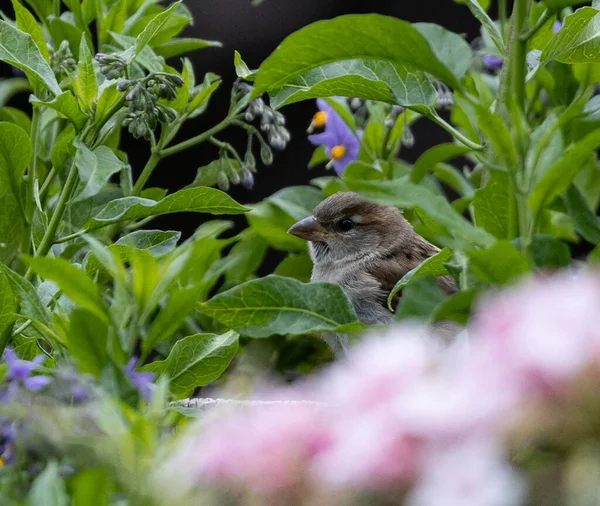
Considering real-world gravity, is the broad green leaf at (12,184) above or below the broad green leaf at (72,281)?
below

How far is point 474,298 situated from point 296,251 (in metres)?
1.77

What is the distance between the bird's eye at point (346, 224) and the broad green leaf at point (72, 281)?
230 cm

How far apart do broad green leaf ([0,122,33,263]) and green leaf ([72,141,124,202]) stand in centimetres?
10

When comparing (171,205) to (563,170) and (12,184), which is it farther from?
(563,170)

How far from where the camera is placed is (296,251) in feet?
9.40

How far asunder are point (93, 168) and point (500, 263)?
2.67 ft

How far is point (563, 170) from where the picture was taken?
1.15 meters

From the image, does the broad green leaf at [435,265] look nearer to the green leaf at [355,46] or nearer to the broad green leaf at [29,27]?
the green leaf at [355,46]

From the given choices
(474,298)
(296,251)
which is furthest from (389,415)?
(296,251)

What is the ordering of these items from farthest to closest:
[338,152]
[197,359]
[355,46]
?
[338,152] < [197,359] < [355,46]

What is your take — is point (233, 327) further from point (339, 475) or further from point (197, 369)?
point (339, 475)

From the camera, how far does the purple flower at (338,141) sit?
8.63 ft

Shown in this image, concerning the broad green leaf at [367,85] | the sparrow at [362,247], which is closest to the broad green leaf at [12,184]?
the broad green leaf at [367,85]

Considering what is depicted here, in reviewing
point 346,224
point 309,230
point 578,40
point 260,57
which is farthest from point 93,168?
point 260,57
